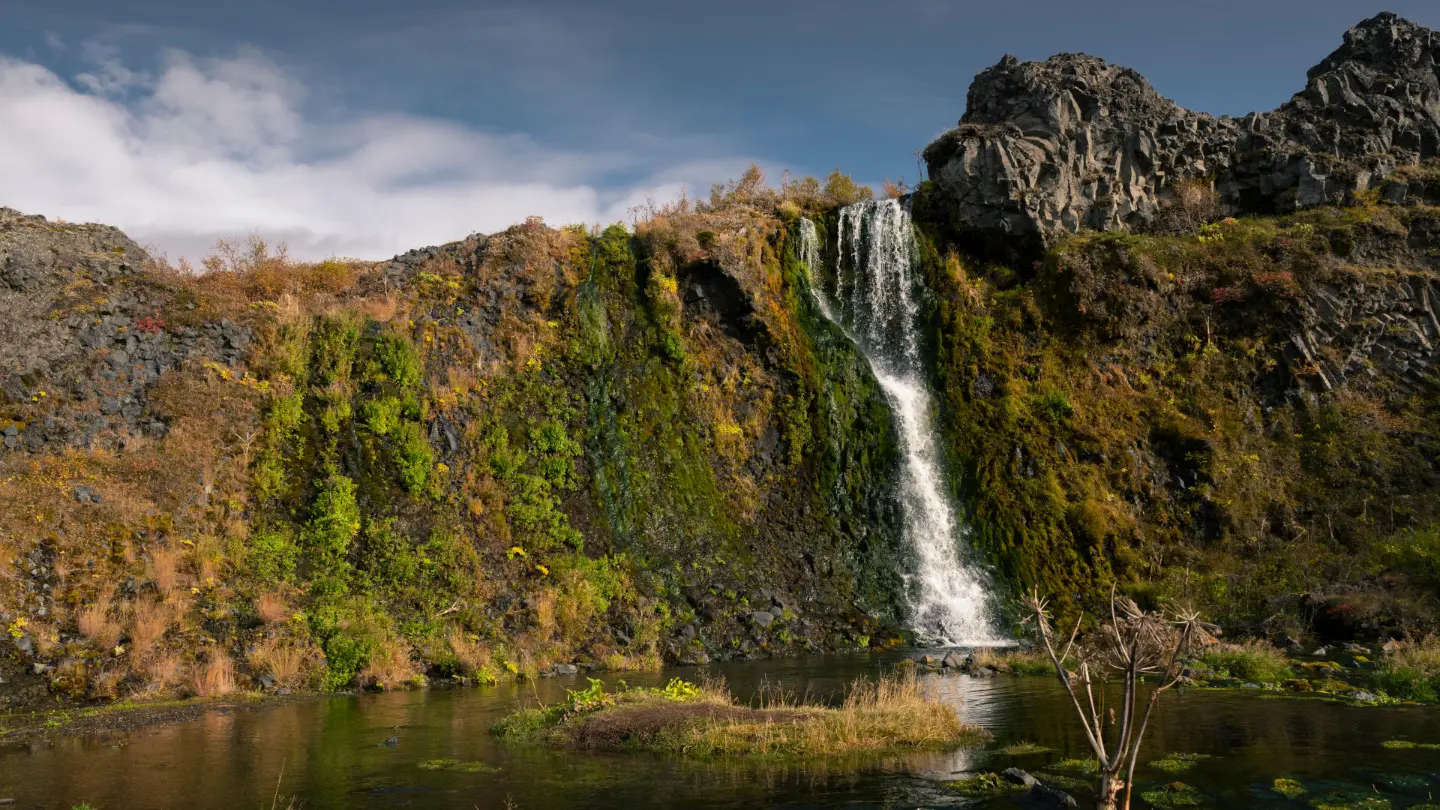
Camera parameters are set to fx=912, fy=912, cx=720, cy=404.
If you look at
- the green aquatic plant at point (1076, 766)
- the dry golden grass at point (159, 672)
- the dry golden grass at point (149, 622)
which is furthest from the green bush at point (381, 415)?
the green aquatic plant at point (1076, 766)

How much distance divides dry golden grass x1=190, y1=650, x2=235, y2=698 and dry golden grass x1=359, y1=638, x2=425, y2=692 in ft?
9.40

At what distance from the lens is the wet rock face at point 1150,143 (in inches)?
1592

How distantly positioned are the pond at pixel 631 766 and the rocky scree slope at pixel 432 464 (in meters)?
5.52

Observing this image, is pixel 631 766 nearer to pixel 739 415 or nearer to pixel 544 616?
pixel 544 616

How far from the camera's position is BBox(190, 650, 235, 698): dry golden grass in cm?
2048

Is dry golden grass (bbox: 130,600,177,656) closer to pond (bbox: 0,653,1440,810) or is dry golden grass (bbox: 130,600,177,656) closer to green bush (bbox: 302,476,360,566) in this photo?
pond (bbox: 0,653,1440,810)

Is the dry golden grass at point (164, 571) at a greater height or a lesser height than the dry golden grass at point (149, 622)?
greater

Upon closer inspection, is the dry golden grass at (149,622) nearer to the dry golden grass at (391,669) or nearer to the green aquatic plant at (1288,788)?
the dry golden grass at (391,669)

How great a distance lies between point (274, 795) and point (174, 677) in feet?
36.1

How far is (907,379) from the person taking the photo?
121ft

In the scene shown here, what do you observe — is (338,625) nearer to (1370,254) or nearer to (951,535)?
(951,535)

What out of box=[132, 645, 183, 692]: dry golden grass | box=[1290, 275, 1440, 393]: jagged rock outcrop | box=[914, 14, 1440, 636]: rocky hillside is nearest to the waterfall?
box=[914, 14, 1440, 636]: rocky hillside

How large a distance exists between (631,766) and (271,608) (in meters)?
13.6

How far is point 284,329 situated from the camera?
31047mm
